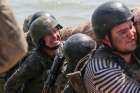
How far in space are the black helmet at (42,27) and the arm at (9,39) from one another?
4.00 m

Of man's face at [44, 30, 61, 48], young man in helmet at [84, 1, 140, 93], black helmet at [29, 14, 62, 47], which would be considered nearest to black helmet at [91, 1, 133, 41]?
young man in helmet at [84, 1, 140, 93]

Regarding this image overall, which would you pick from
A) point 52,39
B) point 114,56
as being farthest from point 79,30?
point 114,56

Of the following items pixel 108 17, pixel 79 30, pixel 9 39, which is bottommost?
pixel 79 30

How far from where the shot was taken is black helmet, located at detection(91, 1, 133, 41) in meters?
4.61

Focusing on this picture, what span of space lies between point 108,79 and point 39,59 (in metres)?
2.53

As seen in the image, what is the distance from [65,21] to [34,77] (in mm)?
10853

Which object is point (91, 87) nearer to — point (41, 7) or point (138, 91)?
point (138, 91)

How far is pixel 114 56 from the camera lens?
454cm

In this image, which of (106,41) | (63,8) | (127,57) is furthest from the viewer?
(63,8)

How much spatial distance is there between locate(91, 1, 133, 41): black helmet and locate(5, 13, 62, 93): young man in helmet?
6.24 ft

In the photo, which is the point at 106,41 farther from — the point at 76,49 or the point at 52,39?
the point at 52,39

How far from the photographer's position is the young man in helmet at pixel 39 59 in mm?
6770

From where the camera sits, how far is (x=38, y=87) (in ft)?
22.9

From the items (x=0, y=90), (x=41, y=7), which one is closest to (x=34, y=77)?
(x=0, y=90)
